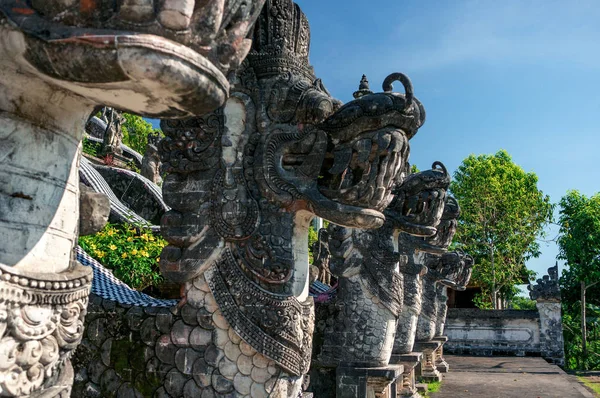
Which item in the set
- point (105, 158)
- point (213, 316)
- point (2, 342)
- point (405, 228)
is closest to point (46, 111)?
point (2, 342)

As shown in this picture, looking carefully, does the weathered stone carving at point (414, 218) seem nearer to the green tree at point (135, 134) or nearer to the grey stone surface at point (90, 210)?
the grey stone surface at point (90, 210)

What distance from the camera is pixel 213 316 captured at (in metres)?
4.47

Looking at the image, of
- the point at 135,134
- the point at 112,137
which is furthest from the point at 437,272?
the point at 135,134

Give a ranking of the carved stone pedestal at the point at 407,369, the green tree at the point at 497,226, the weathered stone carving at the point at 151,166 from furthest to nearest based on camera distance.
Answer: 1. the green tree at the point at 497,226
2. the weathered stone carving at the point at 151,166
3. the carved stone pedestal at the point at 407,369

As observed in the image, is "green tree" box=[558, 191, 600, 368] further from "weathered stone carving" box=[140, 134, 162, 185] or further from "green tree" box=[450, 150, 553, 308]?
"weathered stone carving" box=[140, 134, 162, 185]

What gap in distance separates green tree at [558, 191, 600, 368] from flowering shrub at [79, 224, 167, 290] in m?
18.2

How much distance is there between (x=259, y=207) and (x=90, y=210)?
6.77 feet

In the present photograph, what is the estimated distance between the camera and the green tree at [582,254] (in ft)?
73.4

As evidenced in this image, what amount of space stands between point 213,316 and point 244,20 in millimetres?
2686

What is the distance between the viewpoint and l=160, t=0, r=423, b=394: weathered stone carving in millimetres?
4469

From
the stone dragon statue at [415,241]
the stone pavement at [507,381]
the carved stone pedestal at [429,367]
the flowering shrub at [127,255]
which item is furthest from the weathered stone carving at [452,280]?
the flowering shrub at [127,255]

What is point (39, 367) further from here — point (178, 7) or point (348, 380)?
point (348, 380)

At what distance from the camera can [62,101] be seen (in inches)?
90.1

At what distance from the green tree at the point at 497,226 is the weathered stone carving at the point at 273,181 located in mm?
20499
